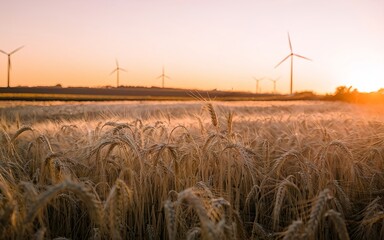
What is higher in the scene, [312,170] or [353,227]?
[312,170]

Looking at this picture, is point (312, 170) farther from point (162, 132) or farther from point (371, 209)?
point (162, 132)

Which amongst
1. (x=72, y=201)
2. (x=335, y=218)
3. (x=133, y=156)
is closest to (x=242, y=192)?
(x=133, y=156)

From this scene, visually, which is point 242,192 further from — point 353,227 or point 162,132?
point 162,132

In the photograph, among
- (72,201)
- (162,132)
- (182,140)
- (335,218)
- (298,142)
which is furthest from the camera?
(162,132)

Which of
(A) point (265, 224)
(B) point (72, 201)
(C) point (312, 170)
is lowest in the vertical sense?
(A) point (265, 224)

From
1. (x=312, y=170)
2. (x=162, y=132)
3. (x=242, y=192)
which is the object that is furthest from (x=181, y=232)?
(x=162, y=132)

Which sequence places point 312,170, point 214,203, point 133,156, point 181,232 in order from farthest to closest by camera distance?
point 133,156 < point 312,170 < point 181,232 < point 214,203

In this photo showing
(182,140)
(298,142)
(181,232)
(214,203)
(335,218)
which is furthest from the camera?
(182,140)

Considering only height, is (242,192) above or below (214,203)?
below

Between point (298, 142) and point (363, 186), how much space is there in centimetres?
76

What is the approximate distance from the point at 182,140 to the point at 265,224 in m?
1.55

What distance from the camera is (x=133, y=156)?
3.34 m

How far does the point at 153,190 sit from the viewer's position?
327 cm

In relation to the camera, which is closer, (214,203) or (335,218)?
(335,218)
